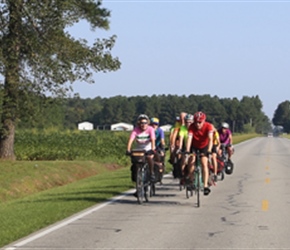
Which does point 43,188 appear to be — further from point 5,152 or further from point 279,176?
point 279,176

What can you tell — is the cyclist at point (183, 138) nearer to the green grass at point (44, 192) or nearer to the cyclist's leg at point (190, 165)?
the cyclist's leg at point (190, 165)

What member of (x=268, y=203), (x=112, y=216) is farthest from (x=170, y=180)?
(x=112, y=216)

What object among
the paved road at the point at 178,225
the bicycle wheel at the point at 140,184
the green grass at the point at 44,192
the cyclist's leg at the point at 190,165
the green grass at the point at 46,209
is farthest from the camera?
the bicycle wheel at the point at 140,184

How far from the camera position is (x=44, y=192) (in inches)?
804

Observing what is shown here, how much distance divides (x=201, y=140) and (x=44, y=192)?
6.77 m

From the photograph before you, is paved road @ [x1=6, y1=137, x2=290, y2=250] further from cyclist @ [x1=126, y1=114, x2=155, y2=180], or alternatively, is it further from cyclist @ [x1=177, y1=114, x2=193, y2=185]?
cyclist @ [x1=126, y1=114, x2=155, y2=180]

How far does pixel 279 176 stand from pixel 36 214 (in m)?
13.1

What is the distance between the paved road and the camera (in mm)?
10344

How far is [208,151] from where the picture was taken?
1503cm

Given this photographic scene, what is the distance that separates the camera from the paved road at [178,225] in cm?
1034

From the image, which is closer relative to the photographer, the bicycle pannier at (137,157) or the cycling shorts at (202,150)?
the cycling shorts at (202,150)

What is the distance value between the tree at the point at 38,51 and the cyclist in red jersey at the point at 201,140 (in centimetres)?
1430

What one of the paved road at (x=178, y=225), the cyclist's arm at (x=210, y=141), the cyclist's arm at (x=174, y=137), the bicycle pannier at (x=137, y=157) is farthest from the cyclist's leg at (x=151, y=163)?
the cyclist's arm at (x=174, y=137)

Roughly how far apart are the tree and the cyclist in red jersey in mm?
14297
